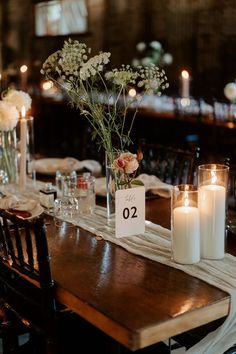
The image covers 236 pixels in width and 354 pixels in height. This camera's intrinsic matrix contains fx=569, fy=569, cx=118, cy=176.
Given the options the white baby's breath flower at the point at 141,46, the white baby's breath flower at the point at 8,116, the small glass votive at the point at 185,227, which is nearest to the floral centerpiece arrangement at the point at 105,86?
the small glass votive at the point at 185,227

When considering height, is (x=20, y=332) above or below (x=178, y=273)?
below

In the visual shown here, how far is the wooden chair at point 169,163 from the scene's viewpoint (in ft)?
9.10

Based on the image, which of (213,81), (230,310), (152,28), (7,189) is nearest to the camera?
(230,310)

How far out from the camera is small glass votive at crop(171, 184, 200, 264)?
5.56ft

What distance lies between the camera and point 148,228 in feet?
6.79

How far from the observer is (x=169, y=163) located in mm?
3021

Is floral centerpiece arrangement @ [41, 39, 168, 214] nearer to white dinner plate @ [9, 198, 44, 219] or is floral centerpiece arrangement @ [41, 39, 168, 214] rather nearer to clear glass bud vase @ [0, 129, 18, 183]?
white dinner plate @ [9, 198, 44, 219]

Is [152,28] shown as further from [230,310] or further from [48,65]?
[230,310]

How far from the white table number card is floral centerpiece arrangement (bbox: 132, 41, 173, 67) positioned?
455cm

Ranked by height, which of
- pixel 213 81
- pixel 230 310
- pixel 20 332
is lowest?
pixel 20 332

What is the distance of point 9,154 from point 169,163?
84 centimetres

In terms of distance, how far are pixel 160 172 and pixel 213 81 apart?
10.1 ft

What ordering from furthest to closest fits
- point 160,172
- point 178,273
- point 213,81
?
point 213,81 < point 160,172 < point 178,273

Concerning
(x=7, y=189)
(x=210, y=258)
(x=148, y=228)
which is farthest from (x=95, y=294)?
(x=7, y=189)
